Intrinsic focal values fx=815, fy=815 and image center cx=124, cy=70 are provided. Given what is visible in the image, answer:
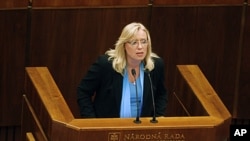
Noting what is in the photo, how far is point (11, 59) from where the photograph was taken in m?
2.34

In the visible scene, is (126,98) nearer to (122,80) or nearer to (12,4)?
(122,80)

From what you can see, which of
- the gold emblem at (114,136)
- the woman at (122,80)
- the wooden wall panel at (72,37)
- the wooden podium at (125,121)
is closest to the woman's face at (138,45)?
the woman at (122,80)

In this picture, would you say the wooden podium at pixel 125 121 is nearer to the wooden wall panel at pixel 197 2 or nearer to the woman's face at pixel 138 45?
the woman's face at pixel 138 45

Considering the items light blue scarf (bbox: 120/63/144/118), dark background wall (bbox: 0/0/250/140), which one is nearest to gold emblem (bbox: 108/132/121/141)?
light blue scarf (bbox: 120/63/144/118)

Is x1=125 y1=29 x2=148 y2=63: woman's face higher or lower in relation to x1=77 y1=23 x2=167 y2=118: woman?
higher

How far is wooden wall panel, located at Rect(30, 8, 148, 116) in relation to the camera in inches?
93.4

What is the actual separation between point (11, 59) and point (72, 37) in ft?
0.64

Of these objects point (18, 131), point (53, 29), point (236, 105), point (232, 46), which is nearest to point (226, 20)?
point (232, 46)

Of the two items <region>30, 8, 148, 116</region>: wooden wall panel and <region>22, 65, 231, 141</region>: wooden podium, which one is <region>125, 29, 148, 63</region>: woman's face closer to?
<region>22, 65, 231, 141</region>: wooden podium

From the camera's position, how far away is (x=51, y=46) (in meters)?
2.39

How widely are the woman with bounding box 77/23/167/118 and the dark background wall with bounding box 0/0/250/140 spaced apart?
15.9 inches

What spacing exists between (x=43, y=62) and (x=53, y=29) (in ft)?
0.33

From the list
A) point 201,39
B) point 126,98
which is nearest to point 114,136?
point 126,98

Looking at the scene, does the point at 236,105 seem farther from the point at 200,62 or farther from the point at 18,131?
the point at 18,131
